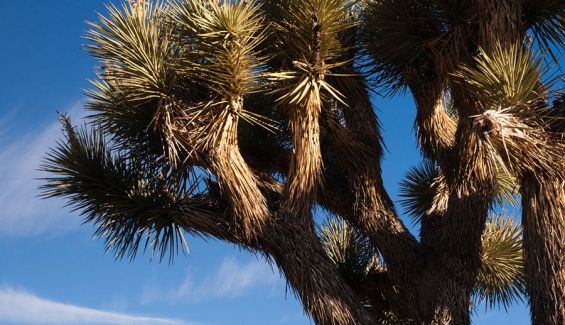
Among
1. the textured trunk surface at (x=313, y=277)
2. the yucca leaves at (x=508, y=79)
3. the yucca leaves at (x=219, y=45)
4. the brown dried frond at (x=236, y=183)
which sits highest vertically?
the yucca leaves at (x=219, y=45)

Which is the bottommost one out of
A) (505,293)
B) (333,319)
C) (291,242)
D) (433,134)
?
(333,319)

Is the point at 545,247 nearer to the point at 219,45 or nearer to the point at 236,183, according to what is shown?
the point at 236,183

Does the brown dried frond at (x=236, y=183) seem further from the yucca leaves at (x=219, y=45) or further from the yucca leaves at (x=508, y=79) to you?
the yucca leaves at (x=508, y=79)

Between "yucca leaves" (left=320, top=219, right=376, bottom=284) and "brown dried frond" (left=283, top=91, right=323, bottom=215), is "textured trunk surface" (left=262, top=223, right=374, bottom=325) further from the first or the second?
"yucca leaves" (left=320, top=219, right=376, bottom=284)

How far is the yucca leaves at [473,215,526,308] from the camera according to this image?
410 inches

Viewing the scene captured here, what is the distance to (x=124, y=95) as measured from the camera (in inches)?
329

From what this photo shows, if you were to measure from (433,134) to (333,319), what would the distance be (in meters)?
2.49

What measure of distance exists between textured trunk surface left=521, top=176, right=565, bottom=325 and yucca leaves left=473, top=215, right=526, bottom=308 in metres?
2.91

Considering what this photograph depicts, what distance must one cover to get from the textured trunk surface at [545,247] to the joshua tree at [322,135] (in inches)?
0.5

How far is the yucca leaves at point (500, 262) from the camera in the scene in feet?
34.1

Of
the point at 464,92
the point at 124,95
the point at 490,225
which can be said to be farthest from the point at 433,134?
the point at 124,95

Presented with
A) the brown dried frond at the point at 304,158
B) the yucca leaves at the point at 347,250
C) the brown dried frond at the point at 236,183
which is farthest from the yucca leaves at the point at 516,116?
the yucca leaves at the point at 347,250

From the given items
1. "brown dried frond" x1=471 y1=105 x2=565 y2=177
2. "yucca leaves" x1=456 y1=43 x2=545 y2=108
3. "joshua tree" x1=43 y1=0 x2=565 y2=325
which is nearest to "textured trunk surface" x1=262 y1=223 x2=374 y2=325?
"joshua tree" x1=43 y1=0 x2=565 y2=325

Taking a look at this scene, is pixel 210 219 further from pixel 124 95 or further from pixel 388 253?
pixel 388 253
